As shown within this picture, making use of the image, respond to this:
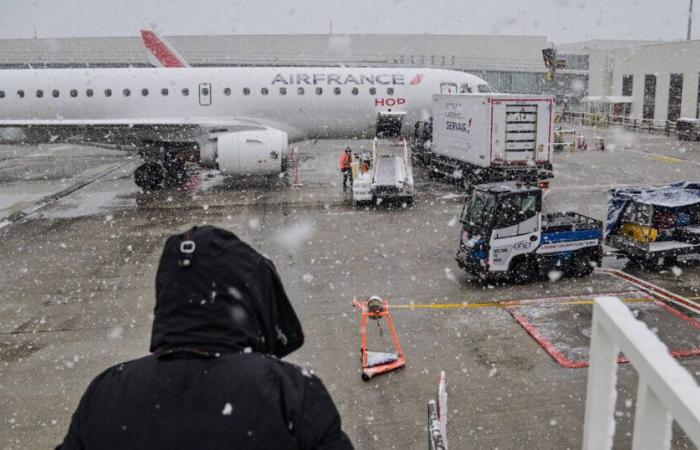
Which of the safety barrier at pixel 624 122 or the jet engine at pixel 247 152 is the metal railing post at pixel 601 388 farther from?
the safety barrier at pixel 624 122

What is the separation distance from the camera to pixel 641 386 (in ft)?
5.30

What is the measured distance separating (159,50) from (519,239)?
33597 millimetres

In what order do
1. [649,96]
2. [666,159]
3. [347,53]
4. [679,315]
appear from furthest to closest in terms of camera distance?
[347,53] → [649,96] → [666,159] → [679,315]

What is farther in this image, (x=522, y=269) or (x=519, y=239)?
(x=522, y=269)

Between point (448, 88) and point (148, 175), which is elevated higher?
point (448, 88)

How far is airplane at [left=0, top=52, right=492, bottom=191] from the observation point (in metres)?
23.3

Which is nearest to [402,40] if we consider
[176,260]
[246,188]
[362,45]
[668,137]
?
[362,45]

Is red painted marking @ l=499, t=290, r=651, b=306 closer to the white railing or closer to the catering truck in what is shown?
the catering truck

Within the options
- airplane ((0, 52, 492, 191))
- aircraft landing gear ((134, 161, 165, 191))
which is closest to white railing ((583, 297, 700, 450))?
airplane ((0, 52, 492, 191))

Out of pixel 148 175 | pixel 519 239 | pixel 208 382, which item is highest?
pixel 208 382

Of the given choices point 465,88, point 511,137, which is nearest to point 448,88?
point 465,88

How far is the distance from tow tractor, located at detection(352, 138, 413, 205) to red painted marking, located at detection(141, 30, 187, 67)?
73.2 ft

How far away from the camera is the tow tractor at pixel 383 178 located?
62.4ft

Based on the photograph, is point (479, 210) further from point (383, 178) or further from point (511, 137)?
point (511, 137)
